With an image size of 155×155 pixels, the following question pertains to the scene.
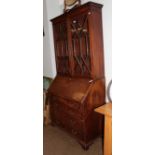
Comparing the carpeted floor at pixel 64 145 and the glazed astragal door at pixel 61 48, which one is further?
the glazed astragal door at pixel 61 48

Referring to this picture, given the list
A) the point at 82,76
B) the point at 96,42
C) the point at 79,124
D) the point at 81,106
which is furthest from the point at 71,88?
the point at 96,42

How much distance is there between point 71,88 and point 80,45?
24.9 inches

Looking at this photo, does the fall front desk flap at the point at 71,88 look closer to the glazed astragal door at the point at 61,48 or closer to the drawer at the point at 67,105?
the drawer at the point at 67,105

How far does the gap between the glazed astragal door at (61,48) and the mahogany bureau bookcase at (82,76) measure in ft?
0.05

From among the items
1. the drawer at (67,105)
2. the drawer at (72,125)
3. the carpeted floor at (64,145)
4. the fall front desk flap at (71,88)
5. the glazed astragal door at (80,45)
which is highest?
the glazed astragal door at (80,45)

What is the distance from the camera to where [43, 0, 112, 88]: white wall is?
6.98ft

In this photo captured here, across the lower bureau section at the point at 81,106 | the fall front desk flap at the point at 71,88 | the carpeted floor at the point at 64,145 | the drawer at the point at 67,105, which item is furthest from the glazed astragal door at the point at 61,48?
the carpeted floor at the point at 64,145

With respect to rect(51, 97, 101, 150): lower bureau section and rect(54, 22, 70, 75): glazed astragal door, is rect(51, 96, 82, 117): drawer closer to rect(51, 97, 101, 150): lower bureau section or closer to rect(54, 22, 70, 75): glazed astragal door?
rect(51, 97, 101, 150): lower bureau section

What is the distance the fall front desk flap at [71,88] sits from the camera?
2107 millimetres

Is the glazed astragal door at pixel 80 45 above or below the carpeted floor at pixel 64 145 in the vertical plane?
above
